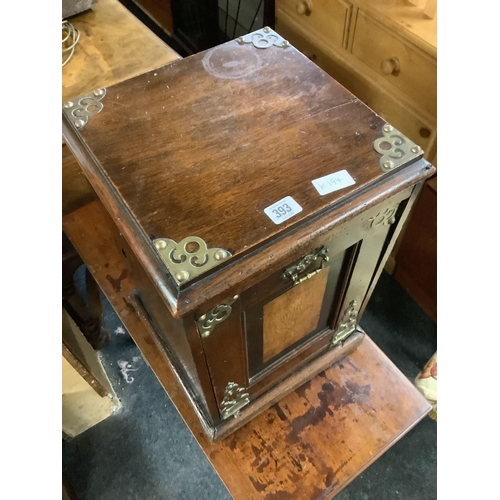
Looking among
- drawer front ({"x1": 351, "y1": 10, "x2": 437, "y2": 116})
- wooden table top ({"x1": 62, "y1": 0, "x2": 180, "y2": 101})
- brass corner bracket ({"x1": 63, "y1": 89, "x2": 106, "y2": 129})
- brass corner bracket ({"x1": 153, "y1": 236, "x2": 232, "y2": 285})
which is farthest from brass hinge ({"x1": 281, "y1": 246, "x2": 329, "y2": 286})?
wooden table top ({"x1": 62, "y1": 0, "x2": 180, "y2": 101})

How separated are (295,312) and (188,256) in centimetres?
29

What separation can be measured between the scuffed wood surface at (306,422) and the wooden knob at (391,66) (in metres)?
0.62

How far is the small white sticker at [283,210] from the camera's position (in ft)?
1.81

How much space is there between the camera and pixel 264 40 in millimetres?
785

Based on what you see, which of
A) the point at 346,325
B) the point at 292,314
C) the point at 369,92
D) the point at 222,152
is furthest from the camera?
the point at 369,92

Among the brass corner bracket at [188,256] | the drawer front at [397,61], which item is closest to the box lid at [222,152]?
the brass corner bracket at [188,256]

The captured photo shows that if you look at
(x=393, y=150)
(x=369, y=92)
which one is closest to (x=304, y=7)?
(x=369, y=92)

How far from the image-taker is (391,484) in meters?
1.19

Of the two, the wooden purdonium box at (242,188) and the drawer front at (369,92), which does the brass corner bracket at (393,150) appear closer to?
the wooden purdonium box at (242,188)

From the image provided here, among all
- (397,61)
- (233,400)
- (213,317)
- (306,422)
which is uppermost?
(397,61)

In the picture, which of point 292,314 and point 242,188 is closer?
point 242,188

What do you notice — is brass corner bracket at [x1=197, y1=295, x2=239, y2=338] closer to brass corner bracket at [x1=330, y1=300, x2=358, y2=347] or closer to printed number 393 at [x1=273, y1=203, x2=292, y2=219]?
printed number 393 at [x1=273, y1=203, x2=292, y2=219]

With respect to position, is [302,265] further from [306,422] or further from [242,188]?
[306,422]

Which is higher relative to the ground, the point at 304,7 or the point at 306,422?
the point at 304,7
